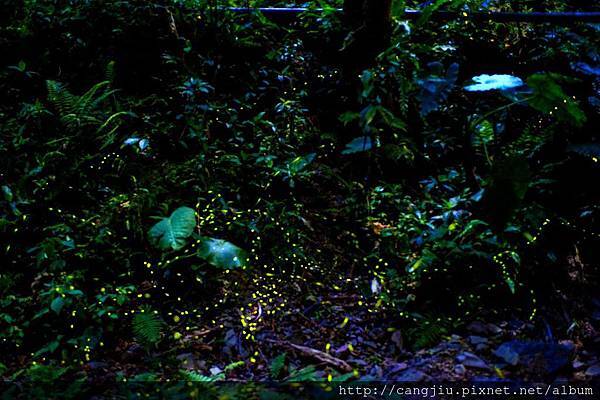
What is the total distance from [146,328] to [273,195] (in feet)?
4.97

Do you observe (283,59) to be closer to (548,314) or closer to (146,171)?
(146,171)

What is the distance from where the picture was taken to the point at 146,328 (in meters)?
2.59

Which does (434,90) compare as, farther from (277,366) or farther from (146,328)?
(146,328)

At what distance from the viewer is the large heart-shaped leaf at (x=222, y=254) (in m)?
2.84

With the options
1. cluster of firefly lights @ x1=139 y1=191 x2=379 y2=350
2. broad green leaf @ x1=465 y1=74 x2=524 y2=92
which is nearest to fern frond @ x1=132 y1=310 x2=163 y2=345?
cluster of firefly lights @ x1=139 y1=191 x2=379 y2=350

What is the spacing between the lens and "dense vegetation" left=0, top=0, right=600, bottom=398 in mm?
2678

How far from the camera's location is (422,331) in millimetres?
2674

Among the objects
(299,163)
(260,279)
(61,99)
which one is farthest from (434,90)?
(61,99)

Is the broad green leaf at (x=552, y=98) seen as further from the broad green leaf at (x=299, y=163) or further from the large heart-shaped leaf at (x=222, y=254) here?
the large heart-shaped leaf at (x=222, y=254)

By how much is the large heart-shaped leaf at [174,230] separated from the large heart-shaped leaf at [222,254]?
13 cm

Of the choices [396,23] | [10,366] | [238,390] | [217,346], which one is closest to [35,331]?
[10,366]

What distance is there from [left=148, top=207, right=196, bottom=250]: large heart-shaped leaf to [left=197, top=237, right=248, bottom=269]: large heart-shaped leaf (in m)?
0.13

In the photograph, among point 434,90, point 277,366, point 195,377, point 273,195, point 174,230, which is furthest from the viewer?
point 273,195

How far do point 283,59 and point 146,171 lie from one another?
6.85ft
